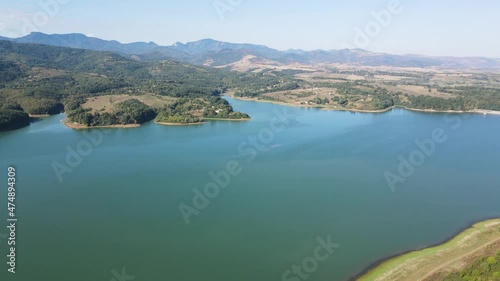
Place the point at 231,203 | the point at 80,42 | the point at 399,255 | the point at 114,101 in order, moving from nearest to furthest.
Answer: the point at 399,255 < the point at 231,203 < the point at 114,101 < the point at 80,42

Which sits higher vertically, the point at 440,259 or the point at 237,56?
the point at 237,56

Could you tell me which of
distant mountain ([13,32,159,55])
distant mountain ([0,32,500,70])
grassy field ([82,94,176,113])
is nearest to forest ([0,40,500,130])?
grassy field ([82,94,176,113])

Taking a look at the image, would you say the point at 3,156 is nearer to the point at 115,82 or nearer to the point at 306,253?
the point at 306,253

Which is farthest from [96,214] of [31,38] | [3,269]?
[31,38]

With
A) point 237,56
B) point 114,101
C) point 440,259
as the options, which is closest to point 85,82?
point 114,101

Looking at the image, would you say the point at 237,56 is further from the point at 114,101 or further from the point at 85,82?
the point at 114,101
